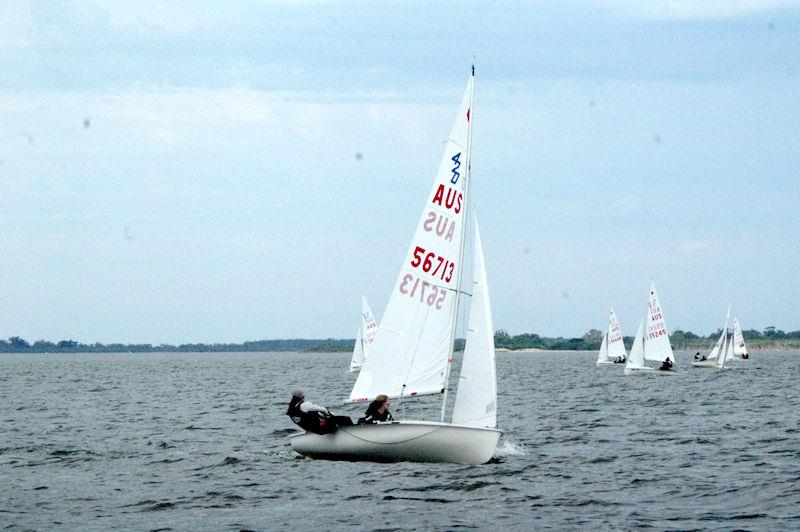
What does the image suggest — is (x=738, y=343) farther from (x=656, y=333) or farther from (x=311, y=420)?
(x=311, y=420)

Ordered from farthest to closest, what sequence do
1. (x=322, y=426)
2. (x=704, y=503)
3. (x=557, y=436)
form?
(x=557, y=436) → (x=322, y=426) → (x=704, y=503)

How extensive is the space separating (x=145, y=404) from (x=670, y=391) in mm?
23994

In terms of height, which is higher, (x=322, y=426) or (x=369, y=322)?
(x=369, y=322)

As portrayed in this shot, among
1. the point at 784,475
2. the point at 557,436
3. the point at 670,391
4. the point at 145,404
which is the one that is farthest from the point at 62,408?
the point at 784,475

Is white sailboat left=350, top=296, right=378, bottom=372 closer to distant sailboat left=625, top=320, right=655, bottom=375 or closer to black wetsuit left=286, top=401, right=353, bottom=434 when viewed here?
distant sailboat left=625, top=320, right=655, bottom=375

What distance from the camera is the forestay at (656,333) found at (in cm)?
7250

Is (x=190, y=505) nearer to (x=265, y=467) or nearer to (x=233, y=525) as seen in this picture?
(x=233, y=525)

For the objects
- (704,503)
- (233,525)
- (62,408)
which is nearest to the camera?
(233,525)

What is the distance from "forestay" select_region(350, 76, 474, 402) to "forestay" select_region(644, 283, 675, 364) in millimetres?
53173

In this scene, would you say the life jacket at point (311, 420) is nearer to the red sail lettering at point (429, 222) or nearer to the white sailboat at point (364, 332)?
the red sail lettering at point (429, 222)

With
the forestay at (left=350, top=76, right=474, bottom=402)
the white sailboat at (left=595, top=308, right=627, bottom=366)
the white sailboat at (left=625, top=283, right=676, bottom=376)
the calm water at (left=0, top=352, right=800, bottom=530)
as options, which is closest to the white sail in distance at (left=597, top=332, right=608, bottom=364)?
the white sailboat at (left=595, top=308, right=627, bottom=366)

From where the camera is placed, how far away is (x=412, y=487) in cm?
1911

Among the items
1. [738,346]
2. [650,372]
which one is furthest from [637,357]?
[738,346]

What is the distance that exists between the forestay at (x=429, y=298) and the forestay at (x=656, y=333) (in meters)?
53.2
